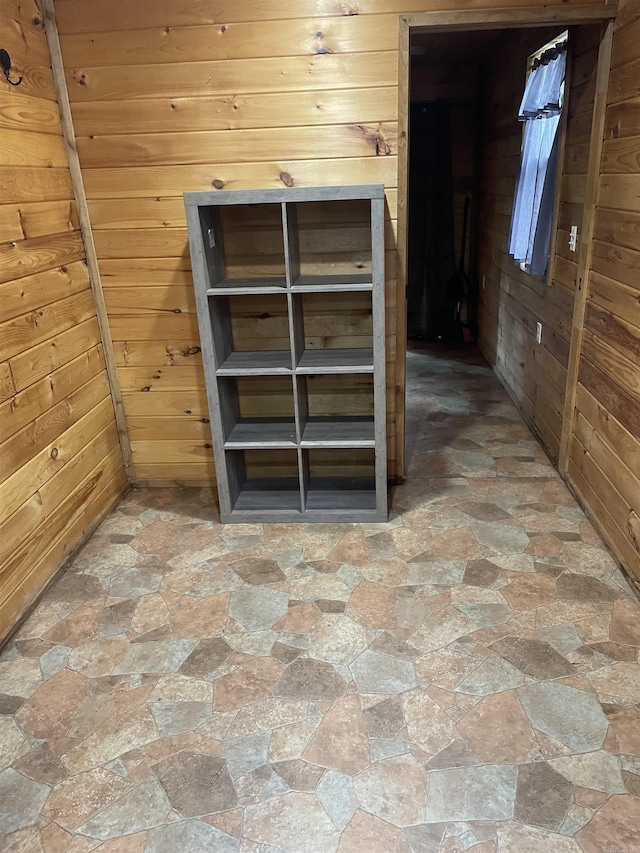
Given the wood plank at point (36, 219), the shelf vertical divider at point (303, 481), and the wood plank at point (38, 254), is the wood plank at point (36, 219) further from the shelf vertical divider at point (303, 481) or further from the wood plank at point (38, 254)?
the shelf vertical divider at point (303, 481)

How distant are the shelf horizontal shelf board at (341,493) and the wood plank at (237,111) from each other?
166 centimetres

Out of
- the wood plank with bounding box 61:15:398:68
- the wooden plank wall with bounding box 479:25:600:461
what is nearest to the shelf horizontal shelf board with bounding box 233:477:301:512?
the wooden plank wall with bounding box 479:25:600:461

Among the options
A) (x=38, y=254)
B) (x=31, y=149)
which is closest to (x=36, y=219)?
(x=38, y=254)

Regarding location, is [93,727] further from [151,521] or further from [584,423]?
[584,423]

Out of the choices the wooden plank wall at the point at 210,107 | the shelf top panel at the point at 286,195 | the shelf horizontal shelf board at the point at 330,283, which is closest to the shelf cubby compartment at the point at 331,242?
the shelf horizontal shelf board at the point at 330,283

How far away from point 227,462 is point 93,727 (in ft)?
4.25

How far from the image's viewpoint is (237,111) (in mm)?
2564

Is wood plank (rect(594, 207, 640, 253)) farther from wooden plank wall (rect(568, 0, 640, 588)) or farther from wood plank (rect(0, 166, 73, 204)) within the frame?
wood plank (rect(0, 166, 73, 204))

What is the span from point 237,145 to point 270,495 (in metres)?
1.61

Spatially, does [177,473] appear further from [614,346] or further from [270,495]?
[614,346]

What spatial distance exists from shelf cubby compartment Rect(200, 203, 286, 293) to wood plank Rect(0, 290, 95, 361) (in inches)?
25.3

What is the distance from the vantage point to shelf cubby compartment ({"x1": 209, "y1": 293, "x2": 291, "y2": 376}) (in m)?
2.77

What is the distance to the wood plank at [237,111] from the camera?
2520 millimetres

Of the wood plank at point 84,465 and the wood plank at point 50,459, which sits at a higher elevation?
Result: the wood plank at point 50,459
